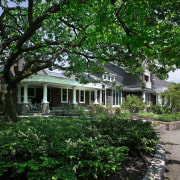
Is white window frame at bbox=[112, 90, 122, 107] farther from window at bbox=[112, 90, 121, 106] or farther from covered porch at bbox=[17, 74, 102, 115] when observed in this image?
covered porch at bbox=[17, 74, 102, 115]

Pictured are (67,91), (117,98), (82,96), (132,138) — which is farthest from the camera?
(117,98)

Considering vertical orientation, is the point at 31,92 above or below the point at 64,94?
above

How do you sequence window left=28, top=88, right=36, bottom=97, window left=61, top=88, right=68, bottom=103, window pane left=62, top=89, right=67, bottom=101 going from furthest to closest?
window pane left=62, top=89, right=67, bottom=101 < window left=61, top=88, right=68, bottom=103 < window left=28, top=88, right=36, bottom=97

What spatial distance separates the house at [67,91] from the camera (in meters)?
15.5

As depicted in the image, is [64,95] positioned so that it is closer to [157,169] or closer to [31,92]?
[31,92]

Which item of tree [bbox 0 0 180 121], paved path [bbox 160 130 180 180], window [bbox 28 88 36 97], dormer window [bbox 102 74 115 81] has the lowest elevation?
paved path [bbox 160 130 180 180]

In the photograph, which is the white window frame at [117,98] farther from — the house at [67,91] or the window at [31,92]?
the window at [31,92]

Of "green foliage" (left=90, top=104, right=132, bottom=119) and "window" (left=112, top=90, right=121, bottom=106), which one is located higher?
"window" (left=112, top=90, right=121, bottom=106)

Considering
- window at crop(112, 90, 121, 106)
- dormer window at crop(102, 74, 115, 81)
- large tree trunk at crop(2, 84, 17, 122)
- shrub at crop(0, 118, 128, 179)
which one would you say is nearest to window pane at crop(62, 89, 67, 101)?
dormer window at crop(102, 74, 115, 81)

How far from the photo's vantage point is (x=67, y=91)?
66.8 ft

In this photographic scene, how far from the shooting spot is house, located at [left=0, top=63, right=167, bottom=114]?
50.9 ft

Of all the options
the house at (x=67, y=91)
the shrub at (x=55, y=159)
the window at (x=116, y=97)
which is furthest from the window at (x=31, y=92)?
the shrub at (x=55, y=159)

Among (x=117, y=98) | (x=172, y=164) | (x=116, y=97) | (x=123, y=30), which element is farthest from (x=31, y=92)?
(x=172, y=164)

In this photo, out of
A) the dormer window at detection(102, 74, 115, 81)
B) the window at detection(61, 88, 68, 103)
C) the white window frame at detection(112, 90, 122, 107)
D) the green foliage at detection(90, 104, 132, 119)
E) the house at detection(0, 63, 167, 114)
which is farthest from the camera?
the dormer window at detection(102, 74, 115, 81)
